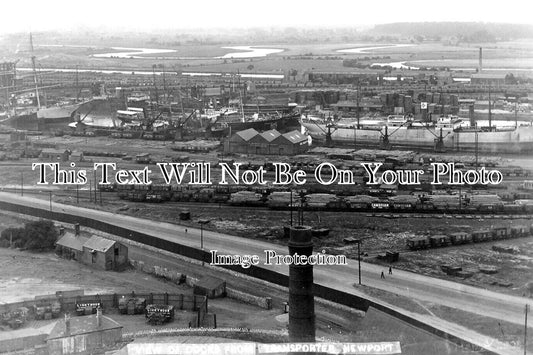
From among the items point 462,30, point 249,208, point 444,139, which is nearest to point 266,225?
point 249,208

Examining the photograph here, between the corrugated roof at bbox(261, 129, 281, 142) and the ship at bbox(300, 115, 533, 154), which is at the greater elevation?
the corrugated roof at bbox(261, 129, 281, 142)

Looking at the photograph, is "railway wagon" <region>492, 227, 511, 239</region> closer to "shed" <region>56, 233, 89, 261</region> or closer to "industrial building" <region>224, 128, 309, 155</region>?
"shed" <region>56, 233, 89, 261</region>

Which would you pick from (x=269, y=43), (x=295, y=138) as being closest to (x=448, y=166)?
(x=295, y=138)

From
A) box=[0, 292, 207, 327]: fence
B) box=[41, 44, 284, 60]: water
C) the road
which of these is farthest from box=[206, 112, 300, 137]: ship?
box=[41, 44, 284, 60]: water

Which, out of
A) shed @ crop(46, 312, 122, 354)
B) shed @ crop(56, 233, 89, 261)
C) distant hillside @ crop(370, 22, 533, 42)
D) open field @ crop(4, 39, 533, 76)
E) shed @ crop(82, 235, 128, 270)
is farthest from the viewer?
distant hillside @ crop(370, 22, 533, 42)

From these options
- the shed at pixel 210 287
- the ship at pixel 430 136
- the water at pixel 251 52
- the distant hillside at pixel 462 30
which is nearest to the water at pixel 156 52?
the water at pixel 251 52

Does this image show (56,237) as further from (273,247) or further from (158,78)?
(158,78)
